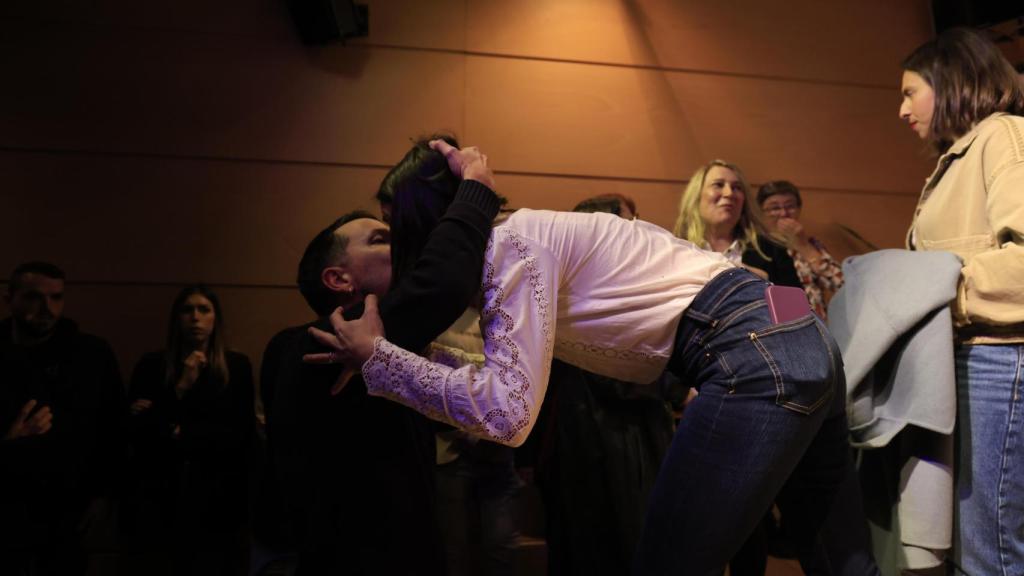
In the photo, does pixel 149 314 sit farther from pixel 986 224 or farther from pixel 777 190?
pixel 986 224

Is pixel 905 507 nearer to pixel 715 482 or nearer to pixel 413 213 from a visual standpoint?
pixel 715 482

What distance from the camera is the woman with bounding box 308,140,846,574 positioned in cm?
109

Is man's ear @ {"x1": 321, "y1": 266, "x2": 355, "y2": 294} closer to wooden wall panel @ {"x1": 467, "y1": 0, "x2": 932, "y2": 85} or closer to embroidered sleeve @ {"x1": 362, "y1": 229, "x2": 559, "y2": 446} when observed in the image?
embroidered sleeve @ {"x1": 362, "y1": 229, "x2": 559, "y2": 446}

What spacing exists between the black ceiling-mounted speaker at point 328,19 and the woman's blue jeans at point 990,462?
2.50m

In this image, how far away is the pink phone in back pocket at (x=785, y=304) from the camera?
1.14 metres

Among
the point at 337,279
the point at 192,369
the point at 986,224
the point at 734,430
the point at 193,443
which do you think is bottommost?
the point at 193,443

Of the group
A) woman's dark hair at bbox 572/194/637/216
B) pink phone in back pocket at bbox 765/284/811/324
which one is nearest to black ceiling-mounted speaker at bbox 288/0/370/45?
woman's dark hair at bbox 572/194/637/216

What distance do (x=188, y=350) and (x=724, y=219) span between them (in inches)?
79.2

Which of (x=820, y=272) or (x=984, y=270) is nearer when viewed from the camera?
(x=984, y=270)

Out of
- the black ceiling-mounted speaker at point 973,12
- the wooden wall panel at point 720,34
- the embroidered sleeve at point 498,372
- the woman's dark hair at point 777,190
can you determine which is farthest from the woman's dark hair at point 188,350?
the black ceiling-mounted speaker at point 973,12

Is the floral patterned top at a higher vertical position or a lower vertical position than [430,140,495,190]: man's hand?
lower

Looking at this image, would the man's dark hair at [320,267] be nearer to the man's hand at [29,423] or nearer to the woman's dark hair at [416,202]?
the woman's dark hair at [416,202]

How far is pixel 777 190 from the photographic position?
3.22m

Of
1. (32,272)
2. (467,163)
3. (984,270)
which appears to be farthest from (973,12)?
(32,272)
